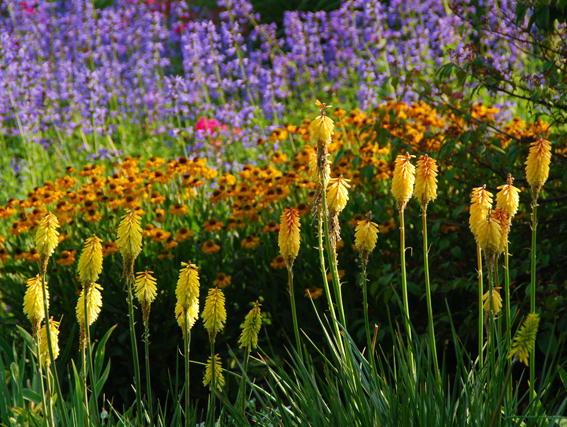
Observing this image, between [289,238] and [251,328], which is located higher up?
[289,238]

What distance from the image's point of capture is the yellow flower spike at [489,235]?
1.81 meters

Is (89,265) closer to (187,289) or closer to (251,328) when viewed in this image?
(187,289)

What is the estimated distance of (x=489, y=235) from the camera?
71.4 inches

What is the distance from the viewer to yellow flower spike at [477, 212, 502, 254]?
181 centimetres

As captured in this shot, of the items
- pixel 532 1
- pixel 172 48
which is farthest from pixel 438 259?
pixel 172 48

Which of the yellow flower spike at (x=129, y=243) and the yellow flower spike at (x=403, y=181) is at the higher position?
the yellow flower spike at (x=403, y=181)

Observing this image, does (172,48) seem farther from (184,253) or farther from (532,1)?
(532,1)

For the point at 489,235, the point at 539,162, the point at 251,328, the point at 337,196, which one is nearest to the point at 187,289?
the point at 251,328

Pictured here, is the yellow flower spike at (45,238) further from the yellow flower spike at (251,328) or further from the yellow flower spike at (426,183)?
the yellow flower spike at (426,183)

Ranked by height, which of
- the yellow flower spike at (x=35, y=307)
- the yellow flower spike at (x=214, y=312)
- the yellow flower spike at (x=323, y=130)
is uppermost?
the yellow flower spike at (x=323, y=130)

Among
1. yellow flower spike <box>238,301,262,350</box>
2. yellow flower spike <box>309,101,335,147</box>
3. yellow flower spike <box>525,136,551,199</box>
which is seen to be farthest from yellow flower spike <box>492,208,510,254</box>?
yellow flower spike <box>238,301,262,350</box>

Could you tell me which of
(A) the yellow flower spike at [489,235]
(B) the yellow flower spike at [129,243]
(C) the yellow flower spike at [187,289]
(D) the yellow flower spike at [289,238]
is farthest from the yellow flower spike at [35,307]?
(A) the yellow flower spike at [489,235]

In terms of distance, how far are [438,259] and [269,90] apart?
444cm

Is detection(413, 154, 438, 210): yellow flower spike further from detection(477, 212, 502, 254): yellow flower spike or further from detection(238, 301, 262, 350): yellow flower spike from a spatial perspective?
detection(238, 301, 262, 350): yellow flower spike
